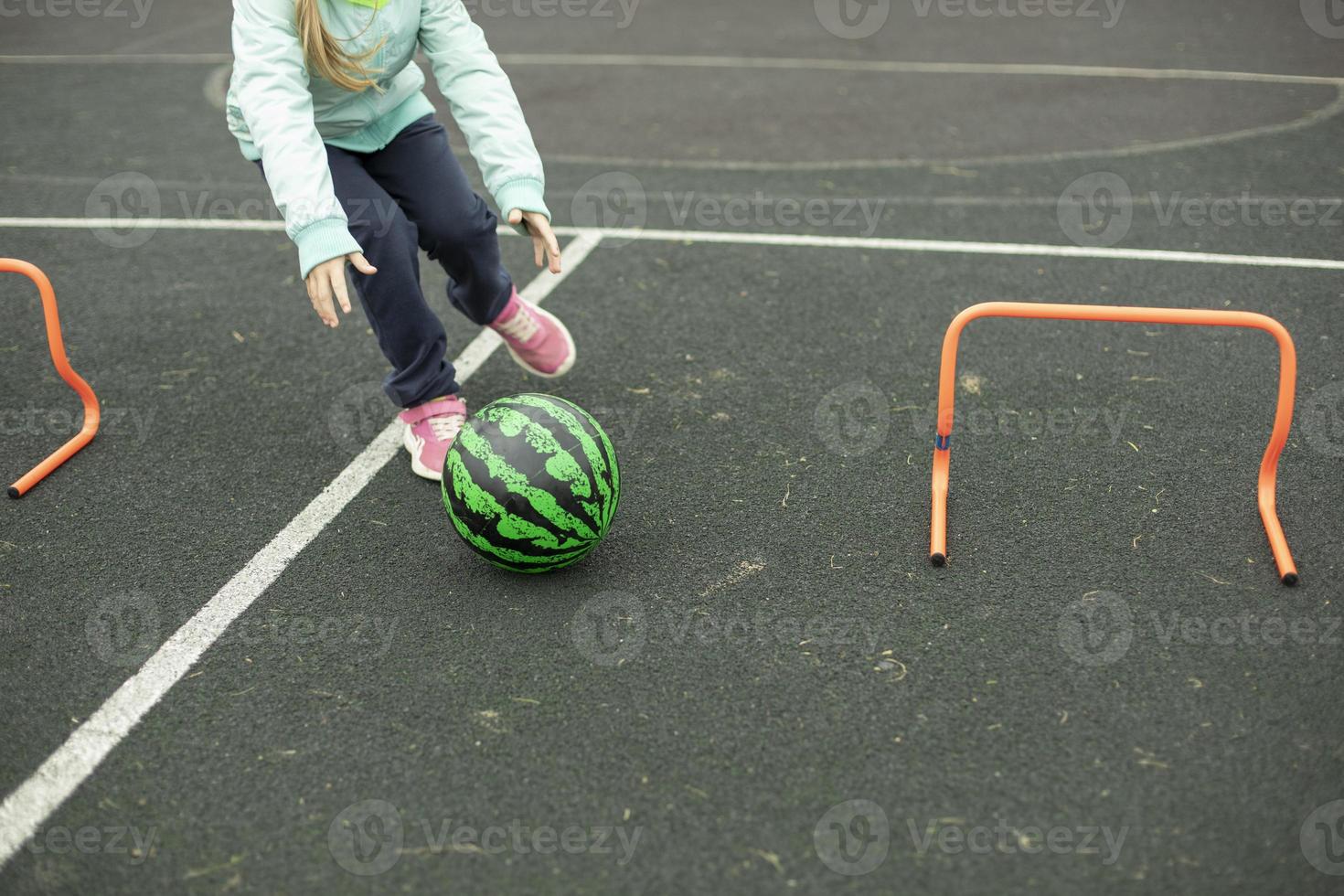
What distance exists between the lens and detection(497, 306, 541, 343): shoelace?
4.55 metres

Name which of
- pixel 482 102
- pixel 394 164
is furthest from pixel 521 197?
pixel 394 164

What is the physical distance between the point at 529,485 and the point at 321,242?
95 cm

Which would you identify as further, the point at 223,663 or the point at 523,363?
the point at 523,363

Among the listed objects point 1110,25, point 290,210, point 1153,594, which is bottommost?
point 1110,25

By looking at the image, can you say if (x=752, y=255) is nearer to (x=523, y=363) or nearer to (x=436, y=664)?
(x=523, y=363)

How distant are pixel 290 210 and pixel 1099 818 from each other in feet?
9.07

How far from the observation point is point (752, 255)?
6.18 meters

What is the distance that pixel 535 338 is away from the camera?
462cm

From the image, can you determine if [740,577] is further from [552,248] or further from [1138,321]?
[1138,321]

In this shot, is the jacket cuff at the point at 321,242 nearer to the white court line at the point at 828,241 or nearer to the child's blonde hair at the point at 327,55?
the child's blonde hair at the point at 327,55

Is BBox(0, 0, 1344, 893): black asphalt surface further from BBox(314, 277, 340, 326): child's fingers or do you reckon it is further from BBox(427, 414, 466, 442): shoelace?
BBox(314, 277, 340, 326): child's fingers

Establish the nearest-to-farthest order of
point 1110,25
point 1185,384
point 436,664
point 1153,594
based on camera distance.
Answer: point 436,664, point 1153,594, point 1185,384, point 1110,25

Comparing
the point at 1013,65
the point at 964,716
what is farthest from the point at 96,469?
the point at 1013,65

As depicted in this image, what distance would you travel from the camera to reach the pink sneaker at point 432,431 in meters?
4.23
